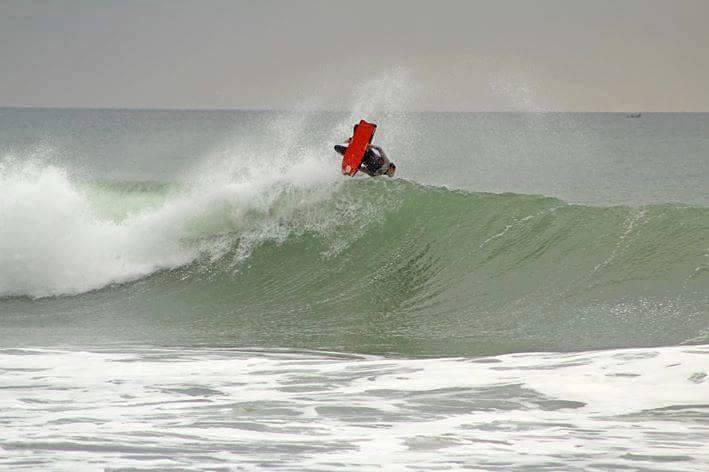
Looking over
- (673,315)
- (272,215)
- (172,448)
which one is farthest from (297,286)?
(172,448)

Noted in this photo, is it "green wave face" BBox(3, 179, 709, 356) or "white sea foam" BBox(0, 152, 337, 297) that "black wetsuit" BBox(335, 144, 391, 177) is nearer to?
"green wave face" BBox(3, 179, 709, 356)

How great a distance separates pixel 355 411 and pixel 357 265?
7536mm

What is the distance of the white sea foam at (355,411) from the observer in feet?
24.8

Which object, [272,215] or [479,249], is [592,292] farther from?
[272,215]

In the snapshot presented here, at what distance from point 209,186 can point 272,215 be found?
65.8 inches

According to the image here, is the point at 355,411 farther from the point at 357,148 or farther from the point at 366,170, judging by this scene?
the point at 366,170

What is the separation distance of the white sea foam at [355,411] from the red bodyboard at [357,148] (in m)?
6.15

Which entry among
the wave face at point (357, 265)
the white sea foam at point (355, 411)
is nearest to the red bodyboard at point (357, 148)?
the wave face at point (357, 265)

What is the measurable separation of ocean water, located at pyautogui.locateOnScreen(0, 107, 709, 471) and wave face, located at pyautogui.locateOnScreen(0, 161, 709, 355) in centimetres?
5

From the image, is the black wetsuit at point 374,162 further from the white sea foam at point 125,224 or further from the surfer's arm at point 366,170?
the white sea foam at point 125,224

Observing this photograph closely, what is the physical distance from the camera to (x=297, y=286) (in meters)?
15.6

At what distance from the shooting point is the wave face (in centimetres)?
1270

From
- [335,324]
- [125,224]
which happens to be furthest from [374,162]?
[335,324]

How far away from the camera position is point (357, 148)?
17.1 meters
